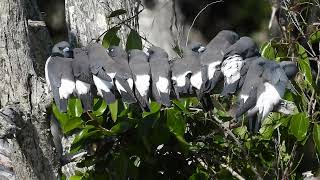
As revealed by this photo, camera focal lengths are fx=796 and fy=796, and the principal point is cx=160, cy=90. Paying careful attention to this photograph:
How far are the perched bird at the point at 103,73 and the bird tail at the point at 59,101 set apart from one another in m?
0.16

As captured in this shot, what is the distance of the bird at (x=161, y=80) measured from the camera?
3.35 m

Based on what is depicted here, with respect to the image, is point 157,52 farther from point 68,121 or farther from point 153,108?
point 68,121

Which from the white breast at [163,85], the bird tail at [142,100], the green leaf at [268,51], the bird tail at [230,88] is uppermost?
the green leaf at [268,51]

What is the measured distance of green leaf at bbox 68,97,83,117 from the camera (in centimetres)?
347

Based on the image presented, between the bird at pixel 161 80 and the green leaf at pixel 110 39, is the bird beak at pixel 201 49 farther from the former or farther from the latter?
the green leaf at pixel 110 39

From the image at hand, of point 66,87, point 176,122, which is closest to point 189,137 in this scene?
point 176,122

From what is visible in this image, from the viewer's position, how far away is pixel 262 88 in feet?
10.9

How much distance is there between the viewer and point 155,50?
3537 mm

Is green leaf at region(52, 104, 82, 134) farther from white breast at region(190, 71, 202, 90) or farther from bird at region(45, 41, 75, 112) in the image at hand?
white breast at region(190, 71, 202, 90)

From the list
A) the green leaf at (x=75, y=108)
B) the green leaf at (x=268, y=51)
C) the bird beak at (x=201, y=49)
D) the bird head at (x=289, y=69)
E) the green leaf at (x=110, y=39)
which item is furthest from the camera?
the green leaf at (x=268, y=51)

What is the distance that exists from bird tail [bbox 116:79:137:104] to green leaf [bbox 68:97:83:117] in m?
0.25

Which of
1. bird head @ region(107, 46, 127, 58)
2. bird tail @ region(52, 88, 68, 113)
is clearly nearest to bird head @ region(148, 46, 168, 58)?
bird head @ region(107, 46, 127, 58)

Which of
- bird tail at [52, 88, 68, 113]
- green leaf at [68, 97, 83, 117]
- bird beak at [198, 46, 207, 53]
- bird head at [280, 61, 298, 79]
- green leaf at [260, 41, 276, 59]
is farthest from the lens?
green leaf at [260, 41, 276, 59]

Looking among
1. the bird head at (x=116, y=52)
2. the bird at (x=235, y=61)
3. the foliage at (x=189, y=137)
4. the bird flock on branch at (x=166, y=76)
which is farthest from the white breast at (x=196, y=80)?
the bird head at (x=116, y=52)
